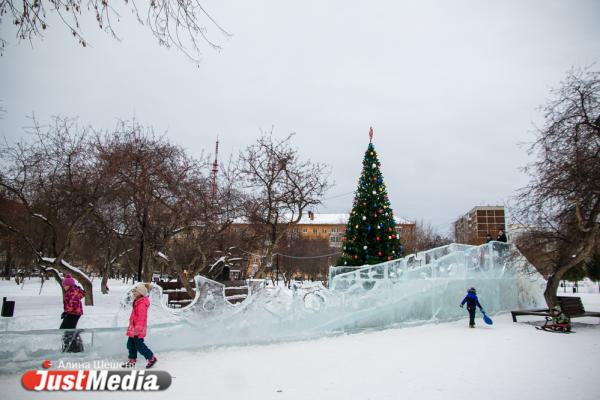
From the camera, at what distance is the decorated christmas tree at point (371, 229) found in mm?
19297

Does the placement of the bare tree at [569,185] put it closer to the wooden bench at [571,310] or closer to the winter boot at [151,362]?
the wooden bench at [571,310]

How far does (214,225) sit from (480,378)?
13.9 metres

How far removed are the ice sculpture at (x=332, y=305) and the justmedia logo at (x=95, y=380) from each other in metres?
0.81

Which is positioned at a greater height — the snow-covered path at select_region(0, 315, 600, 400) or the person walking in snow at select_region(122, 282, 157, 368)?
the person walking in snow at select_region(122, 282, 157, 368)

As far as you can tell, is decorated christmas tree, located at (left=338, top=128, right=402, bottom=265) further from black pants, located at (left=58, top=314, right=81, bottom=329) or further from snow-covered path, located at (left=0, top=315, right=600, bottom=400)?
black pants, located at (left=58, top=314, right=81, bottom=329)

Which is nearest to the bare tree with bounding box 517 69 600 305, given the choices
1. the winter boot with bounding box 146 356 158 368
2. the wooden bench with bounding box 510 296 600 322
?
the wooden bench with bounding box 510 296 600 322

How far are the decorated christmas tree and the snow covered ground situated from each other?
28.4 ft

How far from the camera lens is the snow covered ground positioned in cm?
555

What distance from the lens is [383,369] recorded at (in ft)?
22.9

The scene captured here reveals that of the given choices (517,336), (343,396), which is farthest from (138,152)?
(517,336)

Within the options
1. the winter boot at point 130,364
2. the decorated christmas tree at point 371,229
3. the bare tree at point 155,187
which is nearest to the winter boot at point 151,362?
the winter boot at point 130,364

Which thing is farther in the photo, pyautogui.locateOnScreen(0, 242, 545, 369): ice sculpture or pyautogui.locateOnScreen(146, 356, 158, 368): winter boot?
pyautogui.locateOnScreen(0, 242, 545, 369): ice sculpture

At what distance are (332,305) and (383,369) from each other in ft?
14.1

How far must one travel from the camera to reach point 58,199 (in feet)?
52.3
